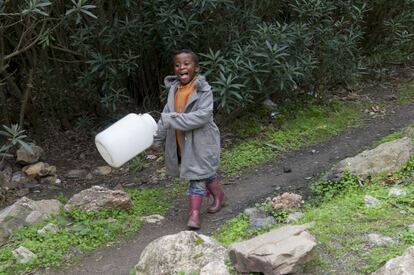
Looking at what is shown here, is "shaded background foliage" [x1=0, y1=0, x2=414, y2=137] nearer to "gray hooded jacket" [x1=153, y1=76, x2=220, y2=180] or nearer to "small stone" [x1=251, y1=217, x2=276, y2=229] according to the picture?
"gray hooded jacket" [x1=153, y1=76, x2=220, y2=180]

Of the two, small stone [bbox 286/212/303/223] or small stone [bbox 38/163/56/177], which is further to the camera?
small stone [bbox 38/163/56/177]

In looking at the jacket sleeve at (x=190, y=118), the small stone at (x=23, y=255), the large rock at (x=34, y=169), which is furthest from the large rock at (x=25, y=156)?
the jacket sleeve at (x=190, y=118)

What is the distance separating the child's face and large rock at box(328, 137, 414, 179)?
61.1 inches

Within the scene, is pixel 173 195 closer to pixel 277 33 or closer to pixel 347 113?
pixel 277 33

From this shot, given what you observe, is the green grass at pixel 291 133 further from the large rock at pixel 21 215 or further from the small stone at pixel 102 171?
the large rock at pixel 21 215

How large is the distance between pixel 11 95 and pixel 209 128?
369 centimetres

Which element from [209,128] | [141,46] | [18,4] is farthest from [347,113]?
[18,4]

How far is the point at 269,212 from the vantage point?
15.4 ft

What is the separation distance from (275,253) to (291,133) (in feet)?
12.3

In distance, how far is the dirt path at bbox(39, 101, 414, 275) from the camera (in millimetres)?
4379

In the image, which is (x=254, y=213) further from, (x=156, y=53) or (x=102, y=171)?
(x=156, y=53)

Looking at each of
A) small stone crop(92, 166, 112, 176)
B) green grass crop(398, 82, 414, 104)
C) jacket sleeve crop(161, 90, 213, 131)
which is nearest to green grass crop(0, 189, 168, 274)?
jacket sleeve crop(161, 90, 213, 131)

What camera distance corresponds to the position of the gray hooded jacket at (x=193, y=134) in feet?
14.8

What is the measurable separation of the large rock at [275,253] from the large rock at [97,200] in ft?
6.01
